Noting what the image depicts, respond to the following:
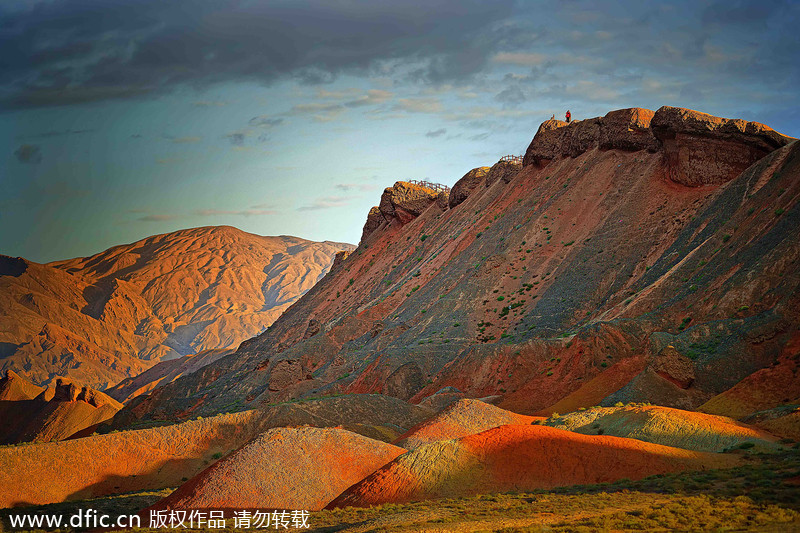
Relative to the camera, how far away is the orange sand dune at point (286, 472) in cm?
2180

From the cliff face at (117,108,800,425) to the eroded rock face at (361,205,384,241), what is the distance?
66.8 feet

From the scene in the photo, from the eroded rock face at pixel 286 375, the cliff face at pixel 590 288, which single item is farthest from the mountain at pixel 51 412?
the eroded rock face at pixel 286 375

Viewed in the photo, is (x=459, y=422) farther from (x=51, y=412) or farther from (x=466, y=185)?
(x=51, y=412)

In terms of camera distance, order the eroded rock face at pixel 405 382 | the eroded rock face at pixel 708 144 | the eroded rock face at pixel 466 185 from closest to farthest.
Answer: the eroded rock face at pixel 405 382, the eroded rock face at pixel 708 144, the eroded rock face at pixel 466 185

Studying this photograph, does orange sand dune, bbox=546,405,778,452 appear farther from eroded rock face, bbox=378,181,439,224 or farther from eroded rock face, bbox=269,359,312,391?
eroded rock face, bbox=378,181,439,224

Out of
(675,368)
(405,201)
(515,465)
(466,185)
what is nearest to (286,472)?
(515,465)

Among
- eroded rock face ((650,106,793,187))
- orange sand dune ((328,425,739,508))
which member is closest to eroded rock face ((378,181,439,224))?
eroded rock face ((650,106,793,187))

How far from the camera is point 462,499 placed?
20.2 meters

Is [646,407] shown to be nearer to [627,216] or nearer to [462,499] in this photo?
[462,499]

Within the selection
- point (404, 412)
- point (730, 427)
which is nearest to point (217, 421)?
point (404, 412)

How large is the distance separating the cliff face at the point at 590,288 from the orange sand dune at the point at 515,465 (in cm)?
842

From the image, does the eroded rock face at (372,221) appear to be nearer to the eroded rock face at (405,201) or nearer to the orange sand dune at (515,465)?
the eroded rock face at (405,201)

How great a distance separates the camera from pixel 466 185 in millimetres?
74062

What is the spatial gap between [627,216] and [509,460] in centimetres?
2964
